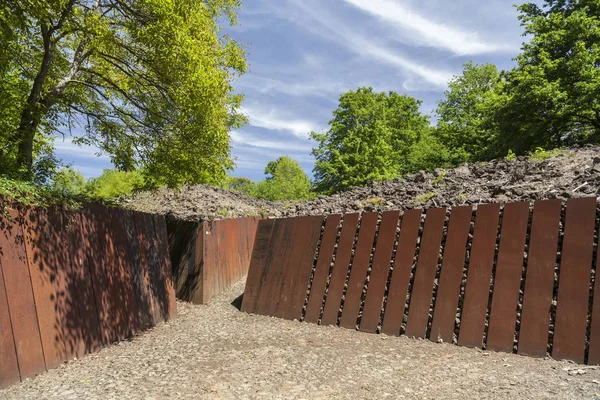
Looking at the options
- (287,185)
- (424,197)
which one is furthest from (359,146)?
(424,197)

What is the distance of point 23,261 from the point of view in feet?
11.9

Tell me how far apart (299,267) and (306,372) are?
2.45 m

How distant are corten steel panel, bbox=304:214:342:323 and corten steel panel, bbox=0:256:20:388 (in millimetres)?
3532

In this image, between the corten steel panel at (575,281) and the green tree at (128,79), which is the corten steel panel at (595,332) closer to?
the corten steel panel at (575,281)

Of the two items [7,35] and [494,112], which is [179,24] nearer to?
[7,35]

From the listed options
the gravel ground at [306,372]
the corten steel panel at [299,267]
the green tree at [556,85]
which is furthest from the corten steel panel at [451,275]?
the green tree at [556,85]

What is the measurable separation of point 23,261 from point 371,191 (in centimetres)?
653

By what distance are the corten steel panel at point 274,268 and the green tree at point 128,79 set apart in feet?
6.18

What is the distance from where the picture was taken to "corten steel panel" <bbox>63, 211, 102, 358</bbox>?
Answer: 430cm

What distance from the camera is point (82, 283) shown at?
442 centimetres

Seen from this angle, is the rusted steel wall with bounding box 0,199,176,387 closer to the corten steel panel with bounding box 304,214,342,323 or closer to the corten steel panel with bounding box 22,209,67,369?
the corten steel panel with bounding box 22,209,67,369

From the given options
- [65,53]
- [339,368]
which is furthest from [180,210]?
[339,368]

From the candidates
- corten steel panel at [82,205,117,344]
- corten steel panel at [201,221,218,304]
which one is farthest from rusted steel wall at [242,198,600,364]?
corten steel panel at [82,205,117,344]

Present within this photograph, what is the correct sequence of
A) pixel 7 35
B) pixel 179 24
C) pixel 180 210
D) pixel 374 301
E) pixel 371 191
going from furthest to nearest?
pixel 180 210 < pixel 371 191 < pixel 179 24 < pixel 374 301 < pixel 7 35
